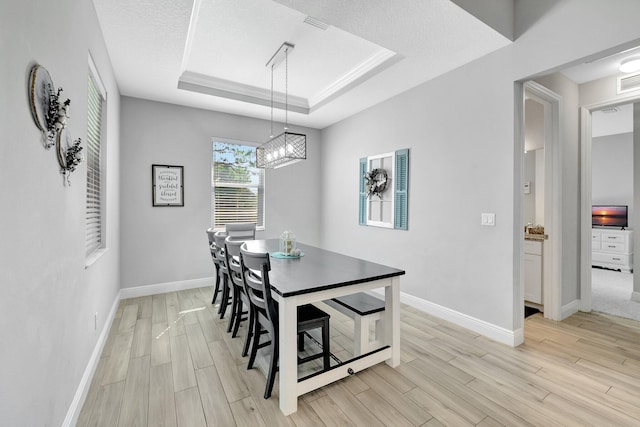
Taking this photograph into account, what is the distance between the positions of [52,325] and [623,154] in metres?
9.21

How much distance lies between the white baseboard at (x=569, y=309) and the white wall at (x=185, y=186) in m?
4.08

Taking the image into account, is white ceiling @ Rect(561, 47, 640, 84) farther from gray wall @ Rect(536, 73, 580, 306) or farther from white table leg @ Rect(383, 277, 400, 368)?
white table leg @ Rect(383, 277, 400, 368)

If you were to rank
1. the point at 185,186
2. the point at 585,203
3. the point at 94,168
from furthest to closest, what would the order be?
the point at 185,186, the point at 585,203, the point at 94,168

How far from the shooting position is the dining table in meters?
1.79

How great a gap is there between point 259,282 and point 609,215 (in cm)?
759

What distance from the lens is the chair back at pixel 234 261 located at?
95.6 inches

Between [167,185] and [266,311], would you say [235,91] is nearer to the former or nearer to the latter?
[167,185]

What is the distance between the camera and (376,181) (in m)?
4.13

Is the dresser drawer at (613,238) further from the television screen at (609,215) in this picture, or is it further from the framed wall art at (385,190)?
the framed wall art at (385,190)

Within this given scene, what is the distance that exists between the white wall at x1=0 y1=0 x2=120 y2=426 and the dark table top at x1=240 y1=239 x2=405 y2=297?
1088 millimetres

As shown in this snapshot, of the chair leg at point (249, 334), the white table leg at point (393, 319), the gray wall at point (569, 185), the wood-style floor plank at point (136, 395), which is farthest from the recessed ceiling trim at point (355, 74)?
the wood-style floor plank at point (136, 395)

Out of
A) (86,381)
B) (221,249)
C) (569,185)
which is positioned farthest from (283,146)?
(569,185)

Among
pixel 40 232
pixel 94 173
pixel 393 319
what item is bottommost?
pixel 393 319

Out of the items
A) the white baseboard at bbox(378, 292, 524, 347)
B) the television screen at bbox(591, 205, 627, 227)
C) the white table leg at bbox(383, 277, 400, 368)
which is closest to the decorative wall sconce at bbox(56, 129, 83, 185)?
the white table leg at bbox(383, 277, 400, 368)
